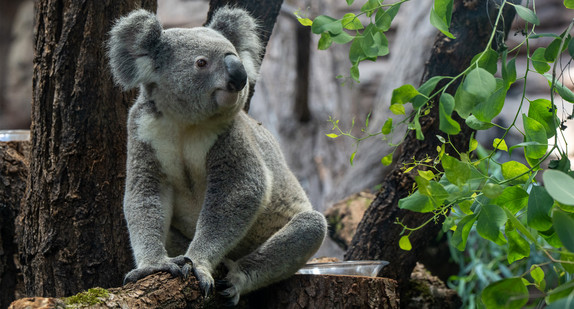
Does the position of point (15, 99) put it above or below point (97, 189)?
below

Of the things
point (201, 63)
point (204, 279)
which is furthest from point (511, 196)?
point (201, 63)

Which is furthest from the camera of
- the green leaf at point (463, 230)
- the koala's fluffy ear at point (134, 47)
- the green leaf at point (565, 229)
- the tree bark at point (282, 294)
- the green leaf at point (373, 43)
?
the koala's fluffy ear at point (134, 47)

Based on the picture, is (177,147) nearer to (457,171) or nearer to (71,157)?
(71,157)

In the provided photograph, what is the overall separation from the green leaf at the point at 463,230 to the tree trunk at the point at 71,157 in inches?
87.4

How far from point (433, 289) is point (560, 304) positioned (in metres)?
3.39

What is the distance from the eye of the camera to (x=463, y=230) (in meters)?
2.14

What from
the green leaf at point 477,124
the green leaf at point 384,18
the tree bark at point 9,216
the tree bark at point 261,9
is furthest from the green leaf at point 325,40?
the tree bark at point 9,216

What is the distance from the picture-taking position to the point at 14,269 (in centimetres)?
416

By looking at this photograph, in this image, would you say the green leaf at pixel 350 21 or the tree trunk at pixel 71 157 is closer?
the green leaf at pixel 350 21

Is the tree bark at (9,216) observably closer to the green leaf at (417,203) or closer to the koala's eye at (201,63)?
the koala's eye at (201,63)

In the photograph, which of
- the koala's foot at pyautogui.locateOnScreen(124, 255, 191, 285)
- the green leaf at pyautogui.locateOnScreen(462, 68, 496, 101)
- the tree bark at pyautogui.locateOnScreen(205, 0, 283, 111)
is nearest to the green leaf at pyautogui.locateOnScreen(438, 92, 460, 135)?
the green leaf at pyautogui.locateOnScreen(462, 68, 496, 101)

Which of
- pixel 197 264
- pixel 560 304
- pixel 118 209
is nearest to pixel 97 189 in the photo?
pixel 118 209

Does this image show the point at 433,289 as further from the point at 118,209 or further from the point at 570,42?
the point at 570,42

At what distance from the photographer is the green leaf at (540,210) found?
175 centimetres
